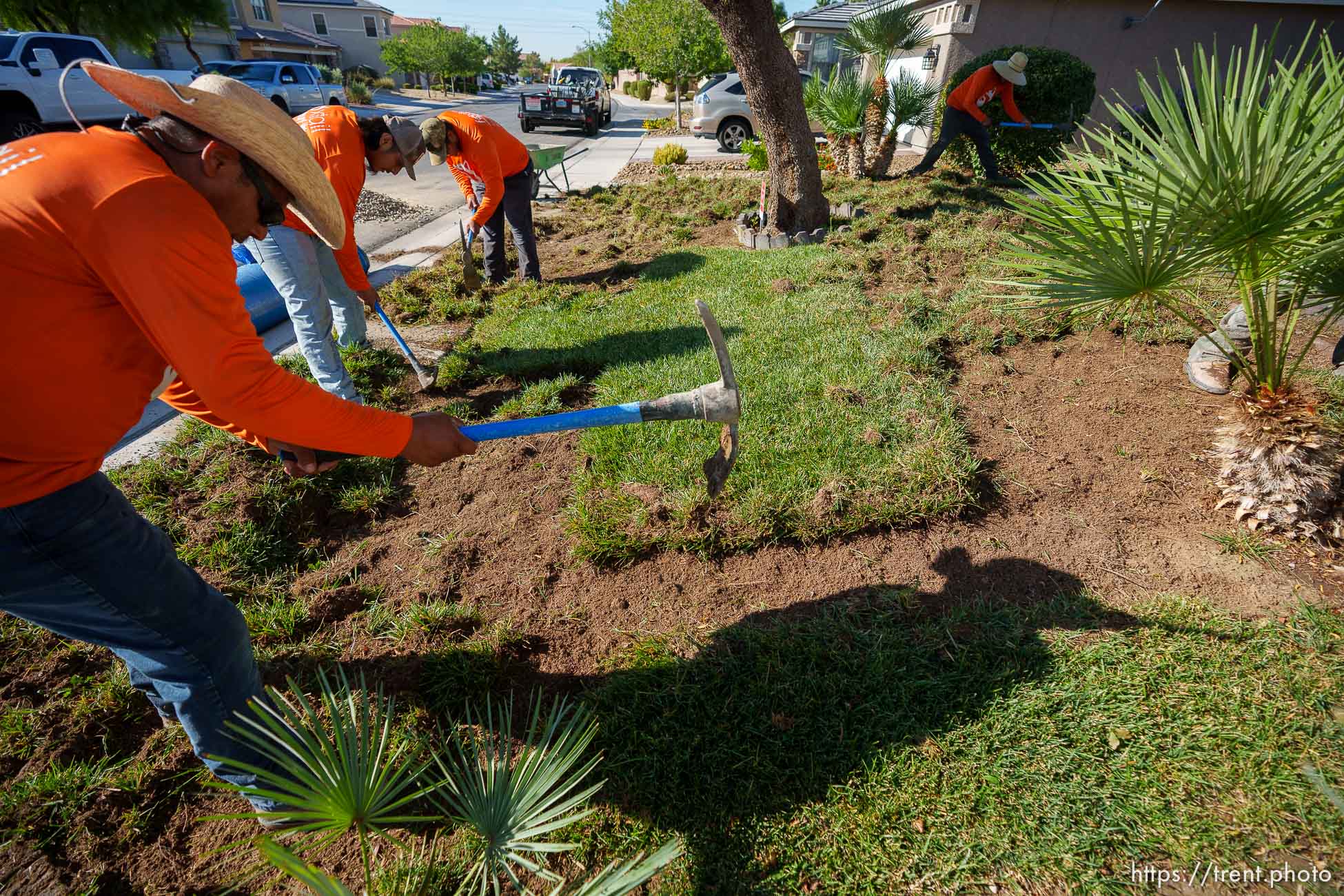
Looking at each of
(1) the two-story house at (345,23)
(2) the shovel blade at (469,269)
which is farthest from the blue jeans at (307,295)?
(1) the two-story house at (345,23)

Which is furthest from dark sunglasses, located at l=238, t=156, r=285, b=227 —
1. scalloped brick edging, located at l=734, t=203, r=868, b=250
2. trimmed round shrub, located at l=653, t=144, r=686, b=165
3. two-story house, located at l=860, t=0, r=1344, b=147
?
two-story house, located at l=860, t=0, r=1344, b=147

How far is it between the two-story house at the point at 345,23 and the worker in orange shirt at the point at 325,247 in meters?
54.4

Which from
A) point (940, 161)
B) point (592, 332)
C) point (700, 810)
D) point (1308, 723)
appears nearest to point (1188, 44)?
point (940, 161)

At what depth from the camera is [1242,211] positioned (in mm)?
2131

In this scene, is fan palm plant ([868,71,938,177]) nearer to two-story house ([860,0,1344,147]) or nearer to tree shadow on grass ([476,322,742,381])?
two-story house ([860,0,1344,147])

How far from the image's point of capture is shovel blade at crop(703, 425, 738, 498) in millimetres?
2363

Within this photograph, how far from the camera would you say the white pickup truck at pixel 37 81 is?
11.5m

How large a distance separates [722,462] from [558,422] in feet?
2.23

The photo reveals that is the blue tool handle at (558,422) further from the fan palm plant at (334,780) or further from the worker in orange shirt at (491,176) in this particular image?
the worker in orange shirt at (491,176)

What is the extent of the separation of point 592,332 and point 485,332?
3.16 feet

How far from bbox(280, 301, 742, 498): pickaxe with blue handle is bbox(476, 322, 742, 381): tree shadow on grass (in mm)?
1805

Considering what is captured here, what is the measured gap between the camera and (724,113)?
14547 millimetres

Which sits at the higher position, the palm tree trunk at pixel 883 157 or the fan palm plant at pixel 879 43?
the fan palm plant at pixel 879 43

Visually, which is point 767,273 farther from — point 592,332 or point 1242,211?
point 1242,211
